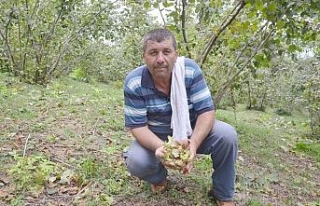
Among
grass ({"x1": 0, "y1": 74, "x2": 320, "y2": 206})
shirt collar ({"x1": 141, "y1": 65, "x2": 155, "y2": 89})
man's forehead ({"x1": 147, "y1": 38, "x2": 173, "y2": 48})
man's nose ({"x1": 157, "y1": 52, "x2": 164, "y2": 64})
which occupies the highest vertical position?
man's forehead ({"x1": 147, "y1": 38, "x2": 173, "y2": 48})

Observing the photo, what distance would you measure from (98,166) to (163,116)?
81 cm

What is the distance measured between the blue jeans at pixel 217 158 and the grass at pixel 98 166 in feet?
0.69

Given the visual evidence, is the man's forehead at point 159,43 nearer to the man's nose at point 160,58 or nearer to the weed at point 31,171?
the man's nose at point 160,58

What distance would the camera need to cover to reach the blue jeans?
2736mm

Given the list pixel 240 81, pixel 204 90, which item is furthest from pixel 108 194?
pixel 240 81

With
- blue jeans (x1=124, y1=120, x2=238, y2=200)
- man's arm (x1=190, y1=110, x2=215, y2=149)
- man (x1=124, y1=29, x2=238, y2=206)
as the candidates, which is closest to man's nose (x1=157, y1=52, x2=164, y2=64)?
man (x1=124, y1=29, x2=238, y2=206)

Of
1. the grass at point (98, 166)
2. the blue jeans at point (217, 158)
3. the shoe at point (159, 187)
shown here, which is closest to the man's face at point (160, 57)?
the blue jeans at point (217, 158)

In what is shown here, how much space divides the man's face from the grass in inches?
34.9

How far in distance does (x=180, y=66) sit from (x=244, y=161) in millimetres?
1871

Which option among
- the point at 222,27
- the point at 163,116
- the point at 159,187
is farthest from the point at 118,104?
the point at 163,116

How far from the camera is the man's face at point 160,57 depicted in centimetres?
262

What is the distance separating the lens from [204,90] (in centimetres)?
277

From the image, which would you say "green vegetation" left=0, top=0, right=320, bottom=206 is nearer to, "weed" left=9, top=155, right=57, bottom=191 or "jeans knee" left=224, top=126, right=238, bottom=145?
"weed" left=9, top=155, right=57, bottom=191

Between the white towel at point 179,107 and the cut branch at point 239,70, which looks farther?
the cut branch at point 239,70
